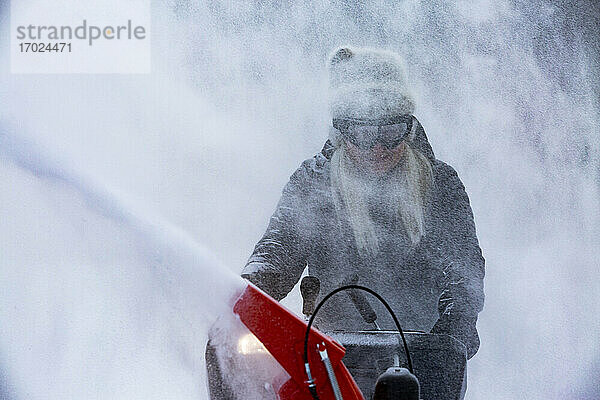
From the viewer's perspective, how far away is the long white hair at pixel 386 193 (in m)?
2.04

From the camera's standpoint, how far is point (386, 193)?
6.73 feet

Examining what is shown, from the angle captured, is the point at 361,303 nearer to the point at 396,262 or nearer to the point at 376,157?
the point at 396,262

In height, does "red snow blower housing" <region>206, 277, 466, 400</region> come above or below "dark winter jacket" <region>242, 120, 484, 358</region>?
below

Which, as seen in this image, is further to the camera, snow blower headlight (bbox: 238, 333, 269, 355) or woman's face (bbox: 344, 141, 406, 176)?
woman's face (bbox: 344, 141, 406, 176)

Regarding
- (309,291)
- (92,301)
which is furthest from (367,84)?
(92,301)

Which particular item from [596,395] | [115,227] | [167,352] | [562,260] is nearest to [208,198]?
[115,227]

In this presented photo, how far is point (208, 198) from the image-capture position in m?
2.05

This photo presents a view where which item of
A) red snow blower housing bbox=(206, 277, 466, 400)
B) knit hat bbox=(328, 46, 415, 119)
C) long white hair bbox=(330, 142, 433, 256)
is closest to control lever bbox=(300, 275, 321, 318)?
red snow blower housing bbox=(206, 277, 466, 400)

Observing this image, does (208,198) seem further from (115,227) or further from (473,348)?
(473,348)

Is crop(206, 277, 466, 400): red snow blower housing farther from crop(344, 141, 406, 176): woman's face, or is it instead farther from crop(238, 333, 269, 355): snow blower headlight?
crop(344, 141, 406, 176): woman's face

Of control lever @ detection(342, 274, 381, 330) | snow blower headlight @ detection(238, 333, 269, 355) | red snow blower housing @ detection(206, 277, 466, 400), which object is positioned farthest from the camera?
control lever @ detection(342, 274, 381, 330)

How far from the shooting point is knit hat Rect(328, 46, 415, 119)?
207cm

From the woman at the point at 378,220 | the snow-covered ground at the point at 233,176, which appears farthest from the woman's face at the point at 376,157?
the snow-covered ground at the point at 233,176

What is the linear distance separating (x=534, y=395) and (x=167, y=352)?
3.69 feet
